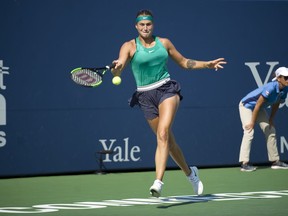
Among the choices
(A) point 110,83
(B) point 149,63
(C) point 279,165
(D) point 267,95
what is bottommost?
(C) point 279,165

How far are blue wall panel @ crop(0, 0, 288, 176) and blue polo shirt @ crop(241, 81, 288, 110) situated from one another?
0.47 m

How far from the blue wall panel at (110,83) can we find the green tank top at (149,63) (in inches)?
120

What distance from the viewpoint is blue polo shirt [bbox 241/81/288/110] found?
43.4ft

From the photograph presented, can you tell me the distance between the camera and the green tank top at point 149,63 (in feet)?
32.4

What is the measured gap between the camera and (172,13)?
13570mm

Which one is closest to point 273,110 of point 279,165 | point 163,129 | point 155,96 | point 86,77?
point 279,165

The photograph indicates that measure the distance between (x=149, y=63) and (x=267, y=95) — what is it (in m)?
3.77

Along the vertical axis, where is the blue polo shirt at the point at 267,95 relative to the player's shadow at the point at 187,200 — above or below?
above

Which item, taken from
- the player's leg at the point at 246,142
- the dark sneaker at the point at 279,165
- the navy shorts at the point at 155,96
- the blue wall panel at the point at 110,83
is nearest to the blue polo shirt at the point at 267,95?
the player's leg at the point at 246,142

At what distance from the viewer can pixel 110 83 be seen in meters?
13.2

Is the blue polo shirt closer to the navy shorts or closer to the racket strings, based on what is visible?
the navy shorts

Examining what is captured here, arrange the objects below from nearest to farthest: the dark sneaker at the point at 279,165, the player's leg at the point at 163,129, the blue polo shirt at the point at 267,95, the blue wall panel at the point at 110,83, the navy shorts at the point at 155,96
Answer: the player's leg at the point at 163,129, the navy shorts at the point at 155,96, the blue wall panel at the point at 110,83, the blue polo shirt at the point at 267,95, the dark sneaker at the point at 279,165

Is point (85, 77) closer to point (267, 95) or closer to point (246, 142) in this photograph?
point (267, 95)

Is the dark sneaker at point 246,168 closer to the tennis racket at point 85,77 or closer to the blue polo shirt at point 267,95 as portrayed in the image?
the blue polo shirt at point 267,95
